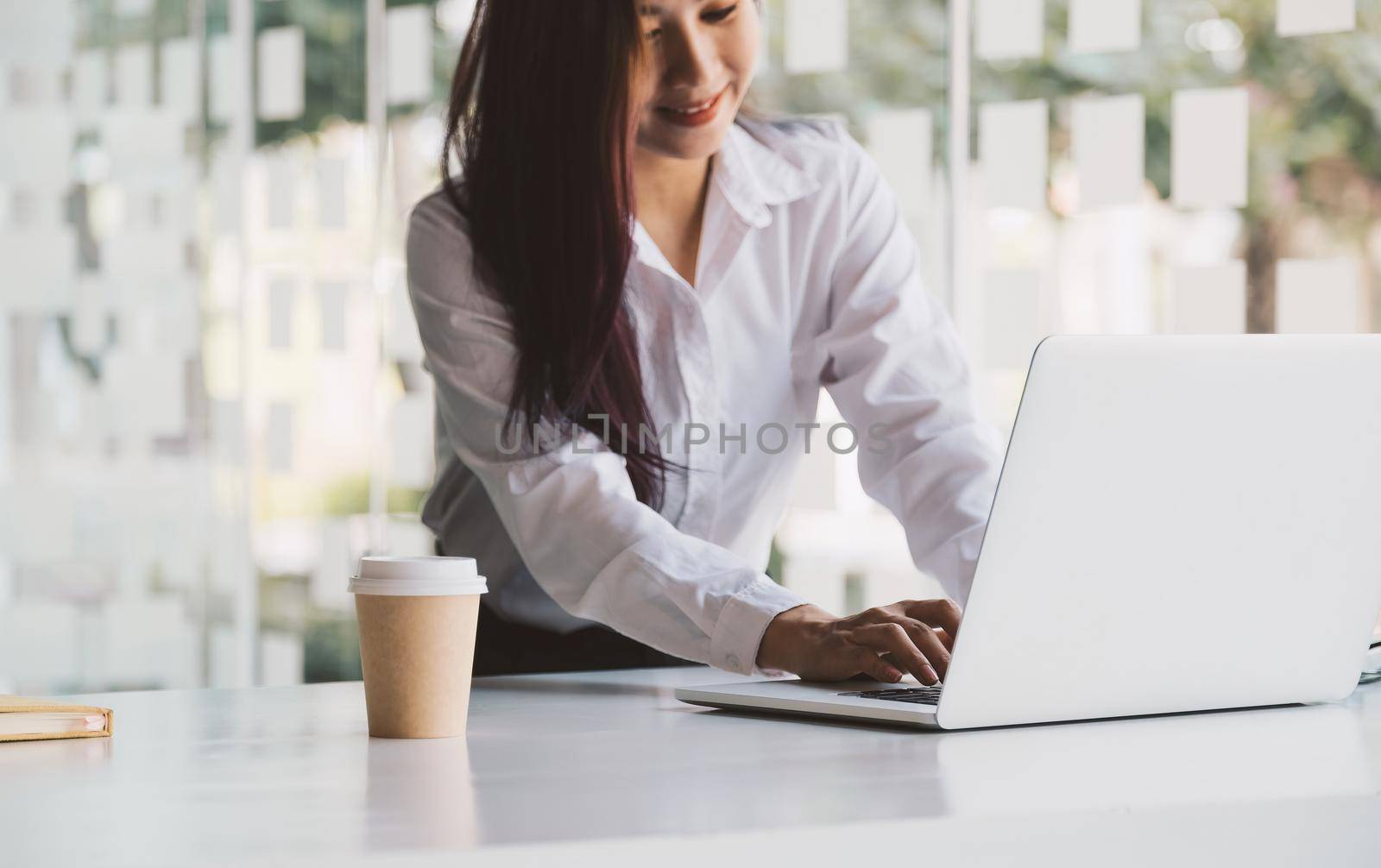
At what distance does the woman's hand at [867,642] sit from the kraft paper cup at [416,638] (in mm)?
295

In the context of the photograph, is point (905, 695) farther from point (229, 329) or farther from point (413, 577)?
point (229, 329)

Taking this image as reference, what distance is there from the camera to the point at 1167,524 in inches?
37.3

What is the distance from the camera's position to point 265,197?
3.24 m

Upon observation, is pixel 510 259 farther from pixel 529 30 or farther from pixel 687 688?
pixel 687 688

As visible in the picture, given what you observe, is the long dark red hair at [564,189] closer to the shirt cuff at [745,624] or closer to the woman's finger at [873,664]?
the shirt cuff at [745,624]

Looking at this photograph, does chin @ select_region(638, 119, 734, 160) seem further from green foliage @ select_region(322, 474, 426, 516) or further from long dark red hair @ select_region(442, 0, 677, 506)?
green foliage @ select_region(322, 474, 426, 516)

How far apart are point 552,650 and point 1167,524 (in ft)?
2.92

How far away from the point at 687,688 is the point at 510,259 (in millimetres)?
657

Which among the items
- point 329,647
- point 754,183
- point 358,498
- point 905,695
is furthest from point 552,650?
point 329,647

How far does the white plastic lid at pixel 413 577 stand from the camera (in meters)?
0.96

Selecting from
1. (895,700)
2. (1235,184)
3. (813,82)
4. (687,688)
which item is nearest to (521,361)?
(687,688)

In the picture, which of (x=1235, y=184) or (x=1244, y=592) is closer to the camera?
(x=1244, y=592)

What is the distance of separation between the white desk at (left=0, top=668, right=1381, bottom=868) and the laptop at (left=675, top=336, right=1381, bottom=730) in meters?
0.03

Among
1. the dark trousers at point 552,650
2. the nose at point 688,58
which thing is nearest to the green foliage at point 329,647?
the dark trousers at point 552,650
